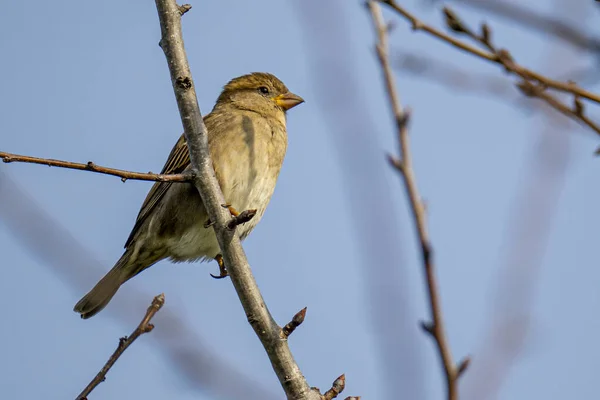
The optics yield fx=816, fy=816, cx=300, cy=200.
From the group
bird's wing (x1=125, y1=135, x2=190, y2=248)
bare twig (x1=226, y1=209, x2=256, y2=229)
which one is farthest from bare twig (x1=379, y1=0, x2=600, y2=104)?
bird's wing (x1=125, y1=135, x2=190, y2=248)

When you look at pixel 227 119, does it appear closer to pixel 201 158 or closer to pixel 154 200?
pixel 154 200

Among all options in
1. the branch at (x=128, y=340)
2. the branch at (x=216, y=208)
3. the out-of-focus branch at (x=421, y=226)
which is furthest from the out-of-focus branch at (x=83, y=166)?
the out-of-focus branch at (x=421, y=226)

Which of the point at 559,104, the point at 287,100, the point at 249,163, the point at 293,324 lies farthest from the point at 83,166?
the point at 287,100

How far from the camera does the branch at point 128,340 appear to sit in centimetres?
349

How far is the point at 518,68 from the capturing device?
8.53 ft

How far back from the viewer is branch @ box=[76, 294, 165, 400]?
138 inches

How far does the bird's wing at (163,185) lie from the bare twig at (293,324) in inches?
105

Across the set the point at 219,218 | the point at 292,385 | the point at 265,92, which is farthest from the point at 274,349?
the point at 265,92

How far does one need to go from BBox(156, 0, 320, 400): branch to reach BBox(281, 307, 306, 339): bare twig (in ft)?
0.10

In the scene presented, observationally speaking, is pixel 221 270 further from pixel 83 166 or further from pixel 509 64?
pixel 509 64

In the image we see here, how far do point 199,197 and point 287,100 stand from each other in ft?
6.01

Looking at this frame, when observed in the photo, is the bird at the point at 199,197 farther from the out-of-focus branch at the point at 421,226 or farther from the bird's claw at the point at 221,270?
the out-of-focus branch at the point at 421,226

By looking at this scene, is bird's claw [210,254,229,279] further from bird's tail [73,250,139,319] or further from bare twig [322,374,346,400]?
bare twig [322,374,346,400]

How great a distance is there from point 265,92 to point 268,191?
1.50 metres
